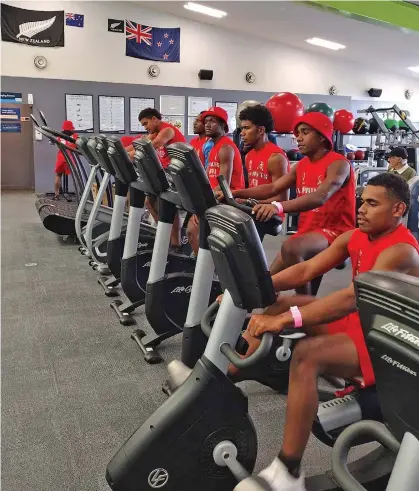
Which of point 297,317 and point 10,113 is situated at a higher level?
point 10,113

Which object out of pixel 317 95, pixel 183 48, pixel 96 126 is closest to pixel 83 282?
A: pixel 96 126

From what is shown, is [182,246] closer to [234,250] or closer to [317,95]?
[234,250]

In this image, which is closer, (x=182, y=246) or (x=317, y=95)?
(x=182, y=246)

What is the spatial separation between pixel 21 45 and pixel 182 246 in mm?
8006

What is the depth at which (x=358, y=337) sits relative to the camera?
1849 mm

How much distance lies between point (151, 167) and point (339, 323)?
1.47m

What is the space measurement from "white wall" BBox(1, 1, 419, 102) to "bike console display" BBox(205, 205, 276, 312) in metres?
10.6

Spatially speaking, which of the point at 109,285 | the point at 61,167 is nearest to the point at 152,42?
the point at 61,167

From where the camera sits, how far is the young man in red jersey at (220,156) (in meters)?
3.81

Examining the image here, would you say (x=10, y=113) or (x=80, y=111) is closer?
(x=10, y=113)

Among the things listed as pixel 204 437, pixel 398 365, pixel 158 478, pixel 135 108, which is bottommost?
pixel 158 478

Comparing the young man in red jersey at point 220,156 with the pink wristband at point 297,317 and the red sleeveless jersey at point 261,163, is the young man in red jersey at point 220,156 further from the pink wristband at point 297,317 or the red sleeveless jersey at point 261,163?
the pink wristband at point 297,317

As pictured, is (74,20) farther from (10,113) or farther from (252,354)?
(252,354)

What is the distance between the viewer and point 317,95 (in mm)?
14289
